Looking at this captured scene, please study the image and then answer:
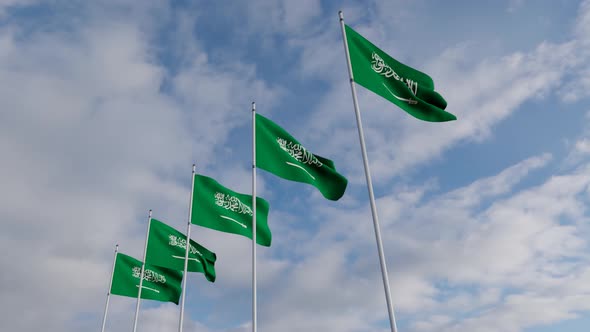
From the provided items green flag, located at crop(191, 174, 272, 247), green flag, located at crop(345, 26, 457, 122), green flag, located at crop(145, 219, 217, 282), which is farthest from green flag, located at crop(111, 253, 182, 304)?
green flag, located at crop(345, 26, 457, 122)

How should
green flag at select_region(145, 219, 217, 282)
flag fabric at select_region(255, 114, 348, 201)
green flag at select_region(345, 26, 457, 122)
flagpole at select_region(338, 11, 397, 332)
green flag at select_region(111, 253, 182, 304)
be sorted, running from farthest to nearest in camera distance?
green flag at select_region(111, 253, 182, 304)
green flag at select_region(145, 219, 217, 282)
flag fabric at select_region(255, 114, 348, 201)
green flag at select_region(345, 26, 457, 122)
flagpole at select_region(338, 11, 397, 332)

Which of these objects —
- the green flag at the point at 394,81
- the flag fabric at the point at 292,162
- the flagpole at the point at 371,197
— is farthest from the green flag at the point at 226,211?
the green flag at the point at 394,81

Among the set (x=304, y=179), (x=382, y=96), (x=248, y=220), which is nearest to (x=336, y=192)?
(x=304, y=179)

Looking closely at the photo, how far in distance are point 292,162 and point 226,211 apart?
714cm

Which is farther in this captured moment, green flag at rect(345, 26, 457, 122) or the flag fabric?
the flag fabric

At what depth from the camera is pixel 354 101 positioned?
1480cm

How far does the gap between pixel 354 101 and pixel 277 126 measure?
190 inches

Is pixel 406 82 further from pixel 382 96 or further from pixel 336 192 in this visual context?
pixel 336 192

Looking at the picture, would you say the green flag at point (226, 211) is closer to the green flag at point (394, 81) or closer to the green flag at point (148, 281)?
the green flag at point (394, 81)

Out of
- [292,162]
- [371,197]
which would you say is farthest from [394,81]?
[292,162]

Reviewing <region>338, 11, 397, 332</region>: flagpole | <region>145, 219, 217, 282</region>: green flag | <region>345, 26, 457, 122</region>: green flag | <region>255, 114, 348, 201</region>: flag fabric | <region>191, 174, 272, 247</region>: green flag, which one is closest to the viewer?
<region>338, 11, 397, 332</region>: flagpole

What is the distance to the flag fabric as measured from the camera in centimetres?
1716

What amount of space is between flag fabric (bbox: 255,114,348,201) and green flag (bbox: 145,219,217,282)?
12.4 meters

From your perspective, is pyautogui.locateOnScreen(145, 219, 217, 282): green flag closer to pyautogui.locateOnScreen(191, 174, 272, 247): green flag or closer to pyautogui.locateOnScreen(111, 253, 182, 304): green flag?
pyautogui.locateOnScreen(111, 253, 182, 304): green flag
